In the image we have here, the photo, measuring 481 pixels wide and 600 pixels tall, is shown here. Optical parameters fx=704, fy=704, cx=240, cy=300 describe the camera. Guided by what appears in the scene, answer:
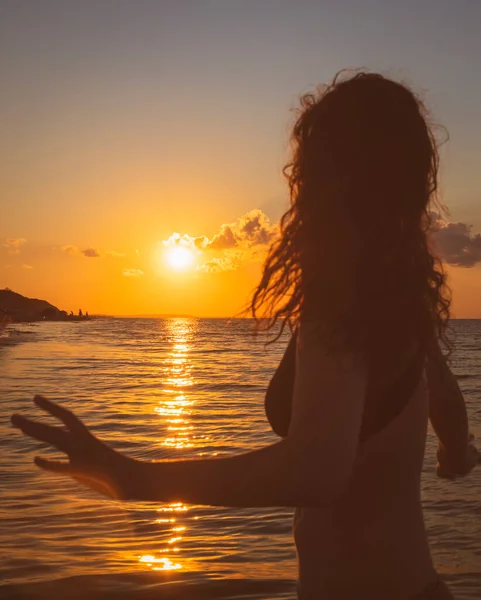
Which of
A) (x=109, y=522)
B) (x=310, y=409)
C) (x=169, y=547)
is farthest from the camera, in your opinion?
(x=109, y=522)

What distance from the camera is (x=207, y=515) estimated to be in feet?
24.3

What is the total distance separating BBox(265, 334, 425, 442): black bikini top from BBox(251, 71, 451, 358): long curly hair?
0.08 m

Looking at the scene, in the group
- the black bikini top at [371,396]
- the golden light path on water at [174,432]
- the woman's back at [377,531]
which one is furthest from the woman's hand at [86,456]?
the woman's back at [377,531]

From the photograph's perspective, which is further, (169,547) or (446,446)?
(169,547)

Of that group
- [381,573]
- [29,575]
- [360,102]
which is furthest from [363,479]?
[29,575]

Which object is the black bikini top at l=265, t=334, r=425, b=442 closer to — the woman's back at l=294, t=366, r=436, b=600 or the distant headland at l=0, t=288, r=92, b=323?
the woman's back at l=294, t=366, r=436, b=600

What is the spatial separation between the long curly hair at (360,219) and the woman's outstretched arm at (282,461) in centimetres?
10

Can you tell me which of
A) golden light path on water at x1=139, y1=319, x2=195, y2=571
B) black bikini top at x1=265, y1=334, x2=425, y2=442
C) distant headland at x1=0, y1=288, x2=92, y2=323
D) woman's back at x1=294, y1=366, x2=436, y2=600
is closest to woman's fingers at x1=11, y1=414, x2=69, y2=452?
golden light path on water at x1=139, y1=319, x2=195, y2=571

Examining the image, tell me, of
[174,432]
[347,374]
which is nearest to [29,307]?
[174,432]

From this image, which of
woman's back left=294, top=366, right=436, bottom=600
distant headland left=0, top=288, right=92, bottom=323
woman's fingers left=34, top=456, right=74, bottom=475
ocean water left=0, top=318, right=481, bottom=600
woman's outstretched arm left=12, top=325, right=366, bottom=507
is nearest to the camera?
woman's outstretched arm left=12, top=325, right=366, bottom=507

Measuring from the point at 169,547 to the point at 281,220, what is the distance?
536 cm

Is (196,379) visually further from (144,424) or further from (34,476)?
(34,476)

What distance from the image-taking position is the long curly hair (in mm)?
1369

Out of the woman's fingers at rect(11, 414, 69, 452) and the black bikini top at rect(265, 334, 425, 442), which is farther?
the black bikini top at rect(265, 334, 425, 442)
